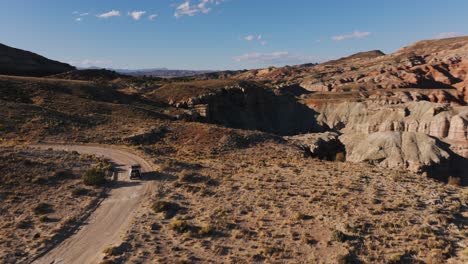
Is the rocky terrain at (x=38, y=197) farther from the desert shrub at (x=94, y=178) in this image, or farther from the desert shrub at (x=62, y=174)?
the desert shrub at (x=94, y=178)

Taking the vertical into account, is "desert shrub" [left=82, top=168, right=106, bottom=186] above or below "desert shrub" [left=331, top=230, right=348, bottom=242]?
above

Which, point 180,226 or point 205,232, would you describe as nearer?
point 205,232

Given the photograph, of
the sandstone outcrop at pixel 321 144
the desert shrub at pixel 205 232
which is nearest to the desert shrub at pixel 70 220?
the desert shrub at pixel 205 232

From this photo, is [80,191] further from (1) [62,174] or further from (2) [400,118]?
(2) [400,118]

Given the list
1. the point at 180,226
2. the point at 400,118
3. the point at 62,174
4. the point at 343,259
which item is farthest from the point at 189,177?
the point at 400,118

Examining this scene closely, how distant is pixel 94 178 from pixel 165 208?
789 cm

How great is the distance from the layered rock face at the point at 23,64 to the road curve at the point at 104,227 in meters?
94.3

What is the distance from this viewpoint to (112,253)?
54.3 ft

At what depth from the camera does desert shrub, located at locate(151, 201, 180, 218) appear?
21350 mm

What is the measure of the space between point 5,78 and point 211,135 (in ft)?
161

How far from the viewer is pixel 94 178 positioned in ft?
85.3

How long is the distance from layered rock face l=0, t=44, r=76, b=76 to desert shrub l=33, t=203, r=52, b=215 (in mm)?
94024

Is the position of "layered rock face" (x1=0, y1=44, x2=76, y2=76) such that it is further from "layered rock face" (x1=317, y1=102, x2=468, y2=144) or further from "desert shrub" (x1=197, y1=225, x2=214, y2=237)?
"desert shrub" (x1=197, y1=225, x2=214, y2=237)

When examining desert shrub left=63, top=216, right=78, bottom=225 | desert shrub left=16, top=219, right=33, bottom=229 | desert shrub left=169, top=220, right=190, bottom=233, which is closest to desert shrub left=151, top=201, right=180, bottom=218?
desert shrub left=169, top=220, right=190, bottom=233
